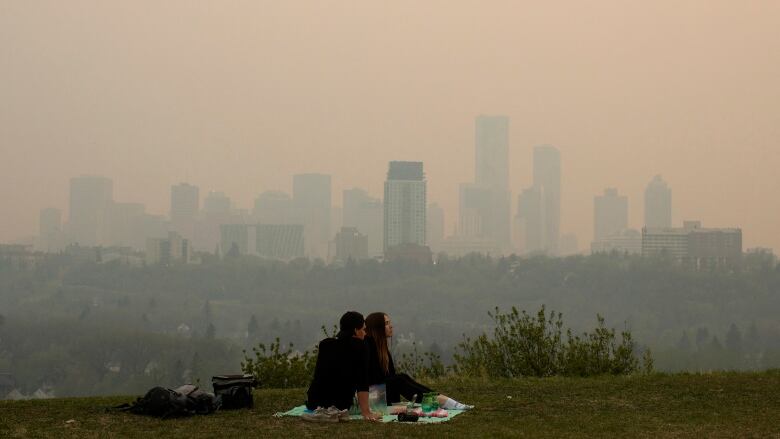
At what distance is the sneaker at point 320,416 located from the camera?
12.8m

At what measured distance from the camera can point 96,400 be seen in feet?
50.6

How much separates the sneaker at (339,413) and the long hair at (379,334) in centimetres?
97

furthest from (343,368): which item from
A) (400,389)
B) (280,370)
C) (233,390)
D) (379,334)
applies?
(280,370)

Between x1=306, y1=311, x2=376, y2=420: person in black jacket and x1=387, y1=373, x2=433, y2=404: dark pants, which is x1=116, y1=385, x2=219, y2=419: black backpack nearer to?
x1=306, y1=311, x2=376, y2=420: person in black jacket

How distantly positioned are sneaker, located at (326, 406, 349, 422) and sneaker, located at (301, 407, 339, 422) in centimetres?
2

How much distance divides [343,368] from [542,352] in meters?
9.64

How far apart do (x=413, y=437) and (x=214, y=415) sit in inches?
136

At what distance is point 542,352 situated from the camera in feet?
70.8

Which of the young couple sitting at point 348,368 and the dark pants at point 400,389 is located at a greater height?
the young couple sitting at point 348,368

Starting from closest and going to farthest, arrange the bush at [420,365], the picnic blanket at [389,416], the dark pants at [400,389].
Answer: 1. the picnic blanket at [389,416]
2. the dark pants at [400,389]
3. the bush at [420,365]

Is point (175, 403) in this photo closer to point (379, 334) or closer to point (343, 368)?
point (343, 368)

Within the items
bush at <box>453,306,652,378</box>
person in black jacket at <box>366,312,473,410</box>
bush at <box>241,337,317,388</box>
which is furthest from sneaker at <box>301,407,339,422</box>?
bush at <box>453,306,652,378</box>

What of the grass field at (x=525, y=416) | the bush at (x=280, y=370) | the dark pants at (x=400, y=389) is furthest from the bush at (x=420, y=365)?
the dark pants at (x=400, y=389)

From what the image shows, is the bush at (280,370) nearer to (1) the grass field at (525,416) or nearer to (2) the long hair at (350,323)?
(1) the grass field at (525,416)
